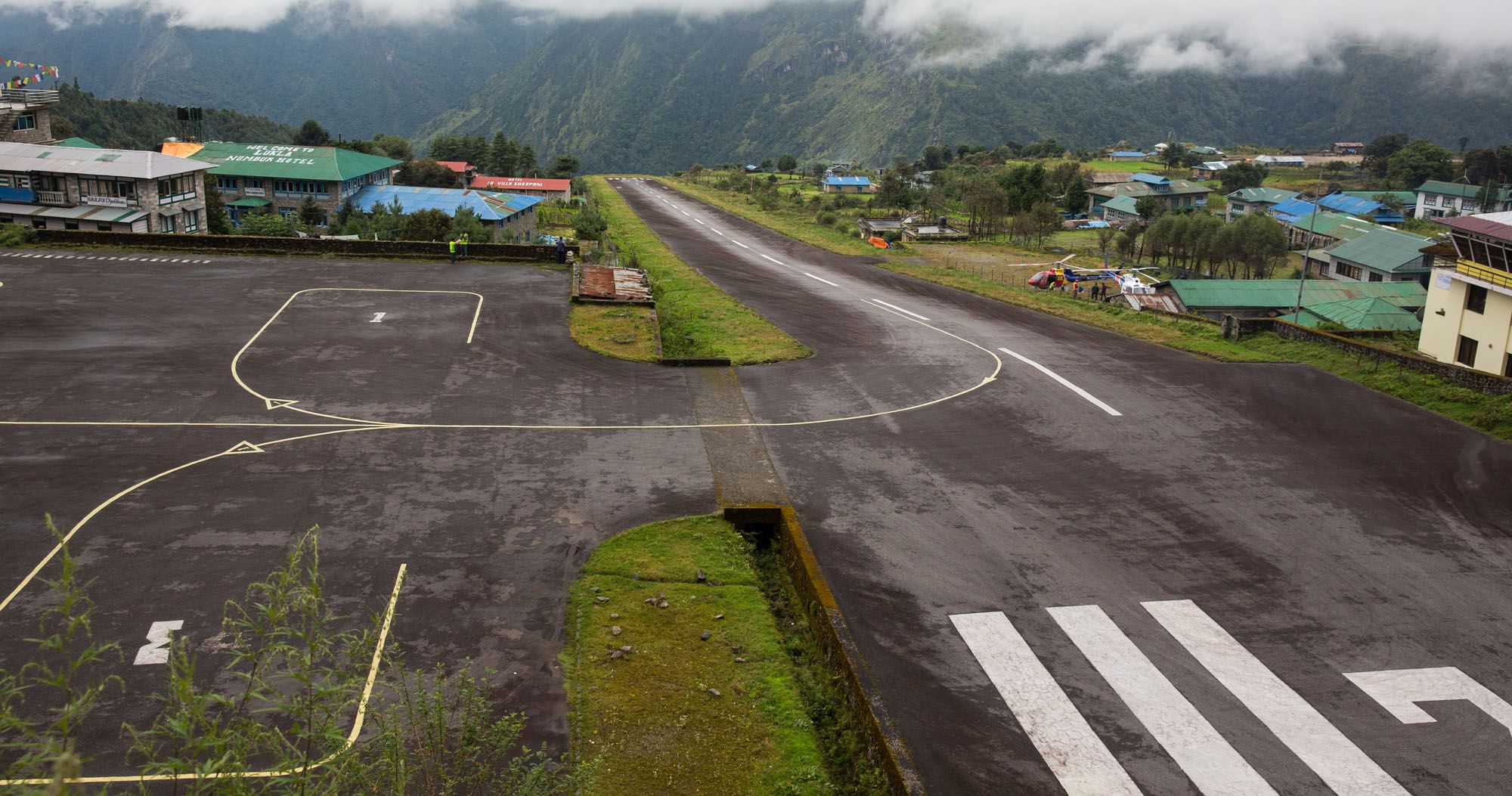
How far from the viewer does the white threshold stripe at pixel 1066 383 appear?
30681 millimetres

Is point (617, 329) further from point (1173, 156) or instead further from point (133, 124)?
point (1173, 156)

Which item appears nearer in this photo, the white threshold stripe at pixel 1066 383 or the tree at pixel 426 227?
the white threshold stripe at pixel 1066 383

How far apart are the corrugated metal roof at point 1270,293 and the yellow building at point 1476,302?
2049 cm

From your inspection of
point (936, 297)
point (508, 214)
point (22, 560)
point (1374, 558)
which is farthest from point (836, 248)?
point (22, 560)

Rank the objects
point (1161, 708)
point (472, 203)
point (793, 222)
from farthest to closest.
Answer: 1. point (793, 222)
2. point (472, 203)
3. point (1161, 708)

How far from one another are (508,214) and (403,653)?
73.3 m

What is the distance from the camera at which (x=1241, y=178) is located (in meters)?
156

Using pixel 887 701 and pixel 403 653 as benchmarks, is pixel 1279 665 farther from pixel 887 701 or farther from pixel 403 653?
pixel 403 653

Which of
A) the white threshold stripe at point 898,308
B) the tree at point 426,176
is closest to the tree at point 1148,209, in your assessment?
the white threshold stripe at point 898,308

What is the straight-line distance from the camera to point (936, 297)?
50.3 meters

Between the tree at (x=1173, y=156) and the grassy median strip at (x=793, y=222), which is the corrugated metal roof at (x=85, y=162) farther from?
the tree at (x=1173, y=156)

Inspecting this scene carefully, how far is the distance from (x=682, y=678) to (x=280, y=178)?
89306mm

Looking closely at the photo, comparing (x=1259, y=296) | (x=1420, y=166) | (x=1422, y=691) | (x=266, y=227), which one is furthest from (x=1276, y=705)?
(x=1420, y=166)

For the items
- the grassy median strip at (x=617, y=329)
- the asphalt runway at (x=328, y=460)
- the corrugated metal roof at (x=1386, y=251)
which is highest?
the corrugated metal roof at (x=1386, y=251)
